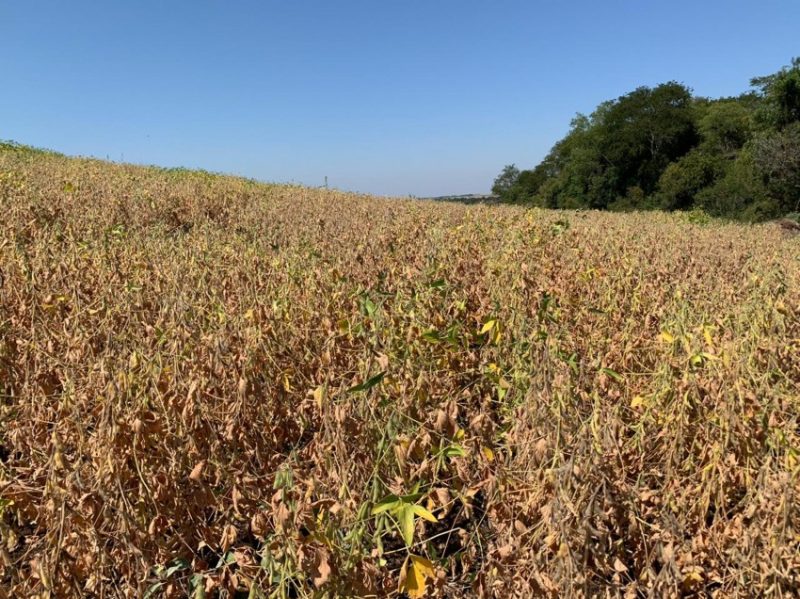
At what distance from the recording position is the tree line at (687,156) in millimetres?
28375

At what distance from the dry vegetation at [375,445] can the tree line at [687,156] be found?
27430 mm

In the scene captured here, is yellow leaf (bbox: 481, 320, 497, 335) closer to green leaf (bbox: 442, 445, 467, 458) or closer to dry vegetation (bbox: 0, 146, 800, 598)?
dry vegetation (bbox: 0, 146, 800, 598)

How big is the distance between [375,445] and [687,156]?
45.4 m

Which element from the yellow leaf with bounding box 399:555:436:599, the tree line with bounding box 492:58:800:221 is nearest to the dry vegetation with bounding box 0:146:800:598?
the yellow leaf with bounding box 399:555:436:599

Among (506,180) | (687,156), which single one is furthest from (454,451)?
(506,180)

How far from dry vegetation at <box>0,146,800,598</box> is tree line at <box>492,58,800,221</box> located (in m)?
27.4

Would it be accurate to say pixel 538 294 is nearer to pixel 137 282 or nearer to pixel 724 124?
Answer: pixel 137 282

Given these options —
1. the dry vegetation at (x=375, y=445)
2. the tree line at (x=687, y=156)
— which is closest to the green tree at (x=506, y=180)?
the tree line at (x=687, y=156)

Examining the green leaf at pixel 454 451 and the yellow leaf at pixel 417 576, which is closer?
the yellow leaf at pixel 417 576

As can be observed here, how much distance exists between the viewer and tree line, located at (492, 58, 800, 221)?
1117 inches

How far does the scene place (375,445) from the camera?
5.39ft

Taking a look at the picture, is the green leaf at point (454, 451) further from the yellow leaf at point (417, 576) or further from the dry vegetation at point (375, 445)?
the yellow leaf at point (417, 576)

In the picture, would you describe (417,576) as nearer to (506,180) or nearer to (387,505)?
(387,505)

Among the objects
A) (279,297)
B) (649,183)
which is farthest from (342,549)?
(649,183)
